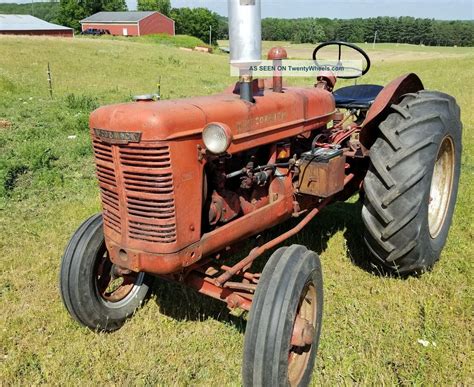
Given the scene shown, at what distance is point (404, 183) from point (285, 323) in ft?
4.45

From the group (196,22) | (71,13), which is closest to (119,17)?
(71,13)

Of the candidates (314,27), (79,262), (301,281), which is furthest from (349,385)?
(314,27)

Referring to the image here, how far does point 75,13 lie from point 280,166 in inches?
2989

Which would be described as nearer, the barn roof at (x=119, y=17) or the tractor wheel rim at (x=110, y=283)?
the tractor wheel rim at (x=110, y=283)

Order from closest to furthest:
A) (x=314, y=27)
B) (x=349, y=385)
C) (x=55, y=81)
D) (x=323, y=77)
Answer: (x=349, y=385) → (x=323, y=77) → (x=55, y=81) → (x=314, y=27)

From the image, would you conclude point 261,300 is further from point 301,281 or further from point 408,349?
point 408,349

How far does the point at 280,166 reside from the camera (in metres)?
3.19

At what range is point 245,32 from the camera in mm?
2562

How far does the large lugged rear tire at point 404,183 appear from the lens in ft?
10.2

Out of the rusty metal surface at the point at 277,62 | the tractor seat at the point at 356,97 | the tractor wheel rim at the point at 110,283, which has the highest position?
the rusty metal surface at the point at 277,62

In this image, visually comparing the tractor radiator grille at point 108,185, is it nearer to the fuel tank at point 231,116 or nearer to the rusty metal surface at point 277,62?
the fuel tank at point 231,116

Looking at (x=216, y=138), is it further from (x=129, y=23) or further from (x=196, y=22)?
(x=196, y=22)

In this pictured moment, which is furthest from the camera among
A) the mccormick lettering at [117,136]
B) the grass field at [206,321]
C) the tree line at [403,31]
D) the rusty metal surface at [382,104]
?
the tree line at [403,31]

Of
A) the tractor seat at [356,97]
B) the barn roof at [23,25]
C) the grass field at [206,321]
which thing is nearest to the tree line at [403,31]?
the barn roof at [23,25]
